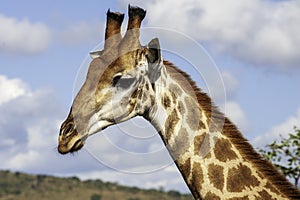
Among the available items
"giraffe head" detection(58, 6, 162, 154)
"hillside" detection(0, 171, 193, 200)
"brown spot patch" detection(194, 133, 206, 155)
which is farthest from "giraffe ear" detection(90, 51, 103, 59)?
"hillside" detection(0, 171, 193, 200)

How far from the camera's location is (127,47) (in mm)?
13477

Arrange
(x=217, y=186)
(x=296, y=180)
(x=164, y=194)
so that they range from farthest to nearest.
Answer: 1. (x=164, y=194)
2. (x=296, y=180)
3. (x=217, y=186)

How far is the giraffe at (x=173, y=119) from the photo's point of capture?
1303 centimetres

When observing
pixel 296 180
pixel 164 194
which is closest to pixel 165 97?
pixel 296 180

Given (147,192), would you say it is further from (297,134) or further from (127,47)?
(127,47)

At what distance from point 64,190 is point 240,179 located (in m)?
118

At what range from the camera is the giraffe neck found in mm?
13047

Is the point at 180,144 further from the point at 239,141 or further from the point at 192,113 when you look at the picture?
the point at 239,141

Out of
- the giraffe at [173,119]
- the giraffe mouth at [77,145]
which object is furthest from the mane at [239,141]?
the giraffe mouth at [77,145]

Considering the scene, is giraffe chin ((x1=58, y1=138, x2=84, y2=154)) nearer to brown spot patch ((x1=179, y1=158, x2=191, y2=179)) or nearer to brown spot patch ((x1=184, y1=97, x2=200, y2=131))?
brown spot patch ((x1=179, y1=158, x2=191, y2=179))

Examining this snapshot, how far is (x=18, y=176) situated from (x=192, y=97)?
425 feet

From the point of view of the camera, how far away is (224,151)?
1322cm

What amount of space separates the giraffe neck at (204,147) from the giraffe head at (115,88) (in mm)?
247

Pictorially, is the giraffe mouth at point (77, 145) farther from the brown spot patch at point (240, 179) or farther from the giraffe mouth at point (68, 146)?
the brown spot patch at point (240, 179)
